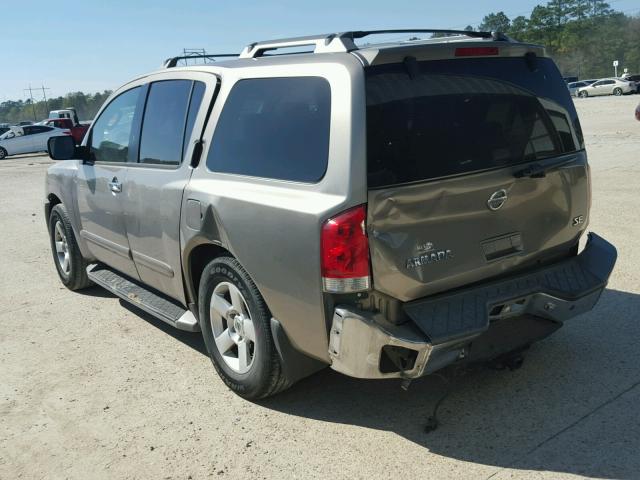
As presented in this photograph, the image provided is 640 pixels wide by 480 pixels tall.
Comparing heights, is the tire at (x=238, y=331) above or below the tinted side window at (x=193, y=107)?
below

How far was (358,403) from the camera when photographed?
12.4 feet

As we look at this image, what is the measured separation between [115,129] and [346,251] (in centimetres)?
296

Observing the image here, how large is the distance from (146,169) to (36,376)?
5.33 ft

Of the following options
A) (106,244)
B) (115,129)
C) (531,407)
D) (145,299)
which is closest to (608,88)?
(115,129)

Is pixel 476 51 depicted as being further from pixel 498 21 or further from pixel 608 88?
pixel 498 21

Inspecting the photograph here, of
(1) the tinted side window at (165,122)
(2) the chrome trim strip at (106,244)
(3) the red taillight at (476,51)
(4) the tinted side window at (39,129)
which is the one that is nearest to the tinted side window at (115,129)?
(1) the tinted side window at (165,122)

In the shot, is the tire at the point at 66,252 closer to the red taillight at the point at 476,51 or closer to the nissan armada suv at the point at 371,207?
the nissan armada suv at the point at 371,207

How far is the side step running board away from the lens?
4305 millimetres

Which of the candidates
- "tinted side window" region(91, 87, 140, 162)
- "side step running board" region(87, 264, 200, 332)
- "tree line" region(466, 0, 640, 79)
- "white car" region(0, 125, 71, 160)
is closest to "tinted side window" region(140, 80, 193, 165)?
"tinted side window" region(91, 87, 140, 162)

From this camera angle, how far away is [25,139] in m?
31.6

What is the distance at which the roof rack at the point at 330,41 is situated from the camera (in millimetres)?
3342

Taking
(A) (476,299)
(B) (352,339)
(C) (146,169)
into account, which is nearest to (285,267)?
(B) (352,339)

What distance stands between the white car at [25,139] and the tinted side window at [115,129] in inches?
1098

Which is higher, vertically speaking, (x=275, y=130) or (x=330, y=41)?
(x=330, y=41)
